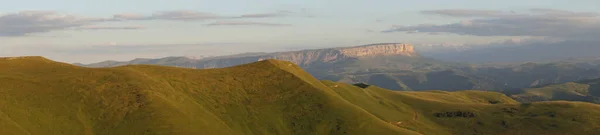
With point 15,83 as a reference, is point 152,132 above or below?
below

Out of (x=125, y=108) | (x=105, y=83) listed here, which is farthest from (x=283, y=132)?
(x=105, y=83)

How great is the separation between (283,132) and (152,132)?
54.4 metres

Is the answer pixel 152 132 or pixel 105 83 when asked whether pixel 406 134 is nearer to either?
pixel 152 132

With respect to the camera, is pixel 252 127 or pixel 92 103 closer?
pixel 92 103

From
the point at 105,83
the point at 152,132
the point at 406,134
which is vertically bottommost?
the point at 406,134

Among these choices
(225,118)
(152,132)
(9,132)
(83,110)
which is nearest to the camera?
(9,132)

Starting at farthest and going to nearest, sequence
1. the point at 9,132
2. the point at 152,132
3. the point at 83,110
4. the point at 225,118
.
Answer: the point at 225,118 → the point at 83,110 → the point at 152,132 → the point at 9,132

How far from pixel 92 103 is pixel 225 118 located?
156 ft

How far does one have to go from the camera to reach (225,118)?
19425 cm

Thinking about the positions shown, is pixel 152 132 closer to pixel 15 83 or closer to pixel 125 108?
pixel 125 108

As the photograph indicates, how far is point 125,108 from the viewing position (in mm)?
177250

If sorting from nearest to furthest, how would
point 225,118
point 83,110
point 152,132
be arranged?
point 152,132 → point 83,110 → point 225,118

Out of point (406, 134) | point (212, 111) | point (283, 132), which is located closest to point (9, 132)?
point (212, 111)

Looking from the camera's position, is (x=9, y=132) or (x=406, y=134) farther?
(x=406, y=134)
